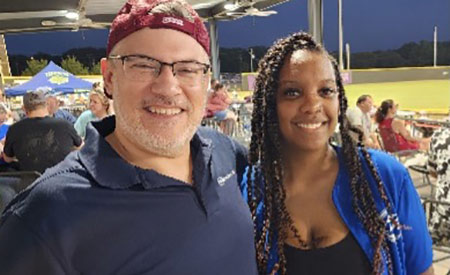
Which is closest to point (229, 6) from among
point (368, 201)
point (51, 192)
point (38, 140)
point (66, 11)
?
point (66, 11)

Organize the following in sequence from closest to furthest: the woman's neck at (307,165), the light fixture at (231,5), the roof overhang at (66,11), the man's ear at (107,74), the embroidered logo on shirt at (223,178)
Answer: the man's ear at (107,74) → the embroidered logo on shirt at (223,178) → the woman's neck at (307,165) → the roof overhang at (66,11) → the light fixture at (231,5)

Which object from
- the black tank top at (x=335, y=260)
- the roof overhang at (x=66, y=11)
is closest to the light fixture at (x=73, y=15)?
the roof overhang at (x=66, y=11)

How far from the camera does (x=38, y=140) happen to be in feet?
12.3

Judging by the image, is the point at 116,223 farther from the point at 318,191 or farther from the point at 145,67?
the point at 318,191

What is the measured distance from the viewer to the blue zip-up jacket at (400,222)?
1317 millimetres

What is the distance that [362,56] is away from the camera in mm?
32750

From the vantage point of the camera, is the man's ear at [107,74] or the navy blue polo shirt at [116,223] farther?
the man's ear at [107,74]

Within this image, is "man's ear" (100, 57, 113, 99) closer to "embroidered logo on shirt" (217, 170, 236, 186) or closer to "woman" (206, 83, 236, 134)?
"embroidered logo on shirt" (217, 170, 236, 186)

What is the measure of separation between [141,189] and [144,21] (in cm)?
41

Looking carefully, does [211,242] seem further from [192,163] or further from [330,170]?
[330,170]

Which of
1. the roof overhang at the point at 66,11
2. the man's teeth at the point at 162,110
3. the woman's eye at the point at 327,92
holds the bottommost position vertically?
the man's teeth at the point at 162,110

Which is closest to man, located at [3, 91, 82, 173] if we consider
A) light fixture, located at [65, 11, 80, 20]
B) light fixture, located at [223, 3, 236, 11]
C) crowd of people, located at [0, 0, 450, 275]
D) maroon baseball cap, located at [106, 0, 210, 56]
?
crowd of people, located at [0, 0, 450, 275]

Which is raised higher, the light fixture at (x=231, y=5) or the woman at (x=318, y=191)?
the light fixture at (x=231, y=5)

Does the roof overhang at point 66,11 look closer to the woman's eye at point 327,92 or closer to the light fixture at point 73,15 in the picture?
the light fixture at point 73,15
